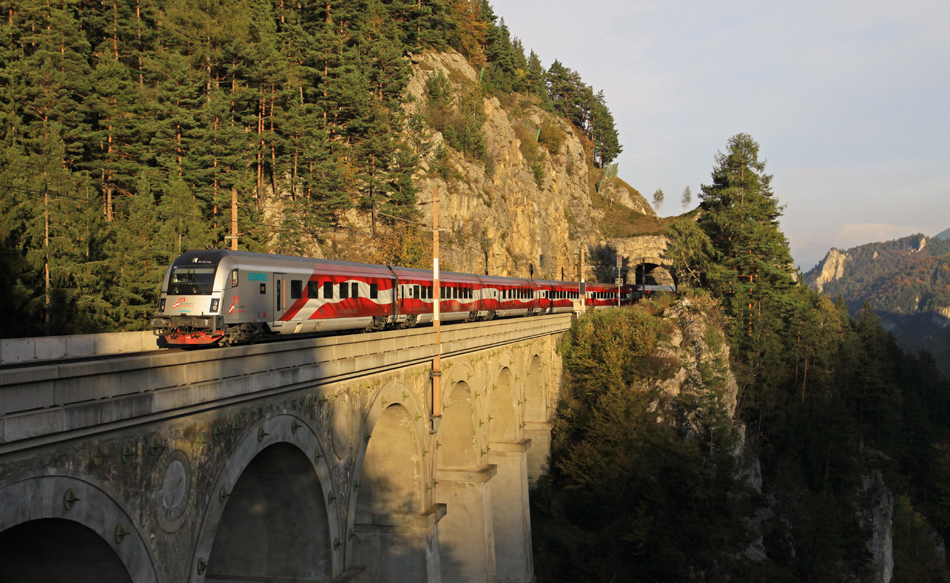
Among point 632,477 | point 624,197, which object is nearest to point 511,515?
point 632,477

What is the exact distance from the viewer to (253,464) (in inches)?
607

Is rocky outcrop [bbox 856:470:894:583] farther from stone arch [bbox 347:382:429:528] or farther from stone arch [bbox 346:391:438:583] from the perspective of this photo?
stone arch [bbox 347:382:429:528]

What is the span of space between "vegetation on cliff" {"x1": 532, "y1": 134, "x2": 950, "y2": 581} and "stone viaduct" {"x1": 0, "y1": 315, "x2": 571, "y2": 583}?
15.0 metres

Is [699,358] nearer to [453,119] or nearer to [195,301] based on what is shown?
[195,301]

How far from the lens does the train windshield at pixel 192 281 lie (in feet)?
54.6

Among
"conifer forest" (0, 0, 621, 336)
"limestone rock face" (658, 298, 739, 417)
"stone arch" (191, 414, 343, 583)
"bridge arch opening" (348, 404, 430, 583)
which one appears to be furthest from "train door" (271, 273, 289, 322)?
"limestone rock face" (658, 298, 739, 417)

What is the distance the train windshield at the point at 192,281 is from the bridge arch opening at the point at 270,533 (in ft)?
15.4

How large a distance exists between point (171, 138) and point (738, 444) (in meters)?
45.0

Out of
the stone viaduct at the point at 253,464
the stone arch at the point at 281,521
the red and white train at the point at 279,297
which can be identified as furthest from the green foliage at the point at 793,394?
the stone arch at the point at 281,521

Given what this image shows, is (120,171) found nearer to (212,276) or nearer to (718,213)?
(212,276)

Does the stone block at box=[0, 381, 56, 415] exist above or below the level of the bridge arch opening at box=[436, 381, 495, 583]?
above

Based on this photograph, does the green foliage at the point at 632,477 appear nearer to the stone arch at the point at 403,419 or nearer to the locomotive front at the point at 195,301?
the stone arch at the point at 403,419

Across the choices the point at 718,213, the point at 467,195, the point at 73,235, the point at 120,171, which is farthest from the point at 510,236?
the point at 73,235

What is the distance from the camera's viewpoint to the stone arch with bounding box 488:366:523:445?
36.7m
